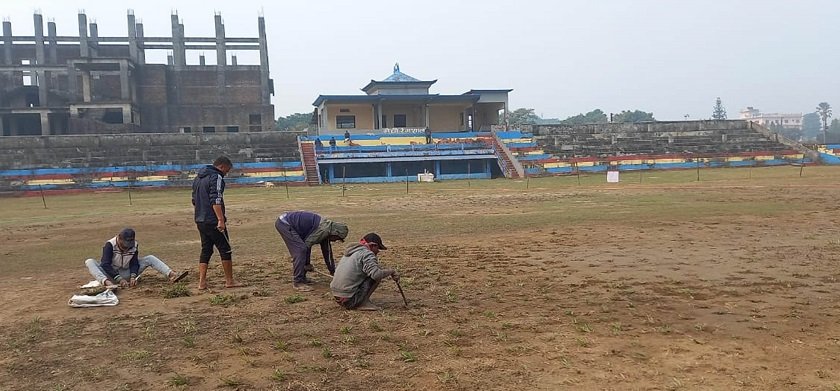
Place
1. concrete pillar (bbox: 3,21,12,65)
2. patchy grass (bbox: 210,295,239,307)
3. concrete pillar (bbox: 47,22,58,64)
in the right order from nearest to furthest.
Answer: patchy grass (bbox: 210,295,239,307) → concrete pillar (bbox: 3,21,12,65) → concrete pillar (bbox: 47,22,58,64)

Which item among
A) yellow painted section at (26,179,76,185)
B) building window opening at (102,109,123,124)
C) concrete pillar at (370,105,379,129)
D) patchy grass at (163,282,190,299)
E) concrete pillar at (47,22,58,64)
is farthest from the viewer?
concrete pillar at (47,22,58,64)

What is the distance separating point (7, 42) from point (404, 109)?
37035 millimetres

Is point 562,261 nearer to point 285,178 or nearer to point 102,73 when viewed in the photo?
point 285,178

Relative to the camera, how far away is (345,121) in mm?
49781

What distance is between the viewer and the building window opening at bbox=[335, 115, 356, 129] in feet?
162

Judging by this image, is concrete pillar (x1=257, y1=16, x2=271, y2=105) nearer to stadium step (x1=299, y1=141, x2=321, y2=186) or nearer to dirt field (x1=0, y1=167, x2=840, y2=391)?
stadium step (x1=299, y1=141, x2=321, y2=186)

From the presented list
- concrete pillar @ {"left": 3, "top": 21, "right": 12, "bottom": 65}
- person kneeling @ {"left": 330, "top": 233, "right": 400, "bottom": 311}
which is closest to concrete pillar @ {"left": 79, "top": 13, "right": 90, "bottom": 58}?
concrete pillar @ {"left": 3, "top": 21, "right": 12, "bottom": 65}

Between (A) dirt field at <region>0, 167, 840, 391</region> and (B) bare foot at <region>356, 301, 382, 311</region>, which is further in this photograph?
(B) bare foot at <region>356, 301, 382, 311</region>

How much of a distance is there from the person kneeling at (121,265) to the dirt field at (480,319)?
0.85ft

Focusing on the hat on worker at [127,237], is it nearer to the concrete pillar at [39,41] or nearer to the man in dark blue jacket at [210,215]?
the man in dark blue jacket at [210,215]

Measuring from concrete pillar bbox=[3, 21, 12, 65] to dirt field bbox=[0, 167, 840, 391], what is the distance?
51883 millimetres

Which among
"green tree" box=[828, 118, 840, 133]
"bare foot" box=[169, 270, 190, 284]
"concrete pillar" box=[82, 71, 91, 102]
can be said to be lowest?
"bare foot" box=[169, 270, 190, 284]

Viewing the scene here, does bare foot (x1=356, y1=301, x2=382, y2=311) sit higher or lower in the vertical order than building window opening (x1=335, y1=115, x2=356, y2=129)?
lower

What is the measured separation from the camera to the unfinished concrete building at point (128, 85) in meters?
49.0
